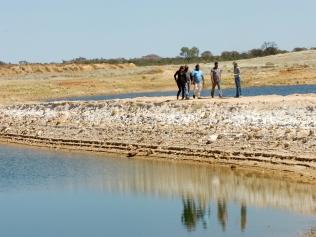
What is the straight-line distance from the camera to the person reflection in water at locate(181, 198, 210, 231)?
16.3 metres

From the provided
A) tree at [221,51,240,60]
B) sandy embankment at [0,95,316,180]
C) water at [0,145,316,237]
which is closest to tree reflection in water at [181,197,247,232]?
water at [0,145,316,237]

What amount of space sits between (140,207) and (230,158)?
592 centimetres

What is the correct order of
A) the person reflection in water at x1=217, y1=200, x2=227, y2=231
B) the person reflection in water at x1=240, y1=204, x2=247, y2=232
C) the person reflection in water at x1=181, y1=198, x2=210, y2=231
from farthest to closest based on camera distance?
the person reflection in water at x1=181, y1=198, x2=210, y2=231, the person reflection in water at x1=217, y1=200, x2=227, y2=231, the person reflection in water at x1=240, y1=204, x2=247, y2=232

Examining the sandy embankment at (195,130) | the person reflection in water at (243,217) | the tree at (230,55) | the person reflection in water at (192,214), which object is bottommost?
the tree at (230,55)

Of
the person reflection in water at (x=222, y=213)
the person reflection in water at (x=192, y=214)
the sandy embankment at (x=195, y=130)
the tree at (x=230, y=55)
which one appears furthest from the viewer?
the tree at (x=230, y=55)

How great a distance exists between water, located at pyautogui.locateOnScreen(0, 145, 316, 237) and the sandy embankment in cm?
110

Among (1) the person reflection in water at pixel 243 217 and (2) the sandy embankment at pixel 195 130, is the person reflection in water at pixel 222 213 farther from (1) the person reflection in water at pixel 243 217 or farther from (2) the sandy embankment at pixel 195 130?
(2) the sandy embankment at pixel 195 130

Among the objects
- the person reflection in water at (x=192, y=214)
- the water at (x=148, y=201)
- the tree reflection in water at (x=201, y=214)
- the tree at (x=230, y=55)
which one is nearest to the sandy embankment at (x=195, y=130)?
the water at (x=148, y=201)

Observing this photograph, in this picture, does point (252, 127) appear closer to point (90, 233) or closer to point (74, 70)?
point (90, 233)

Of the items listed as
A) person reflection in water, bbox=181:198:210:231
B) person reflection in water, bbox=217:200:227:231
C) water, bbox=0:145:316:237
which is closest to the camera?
water, bbox=0:145:316:237

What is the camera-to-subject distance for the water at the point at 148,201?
630 inches

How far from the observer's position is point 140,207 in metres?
18.3

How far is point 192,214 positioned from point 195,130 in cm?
1037

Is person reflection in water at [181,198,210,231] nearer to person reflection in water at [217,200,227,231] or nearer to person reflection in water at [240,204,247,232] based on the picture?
person reflection in water at [217,200,227,231]
